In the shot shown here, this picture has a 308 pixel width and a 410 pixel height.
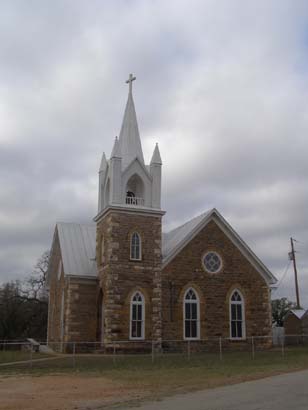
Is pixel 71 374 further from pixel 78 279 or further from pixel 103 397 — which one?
pixel 78 279

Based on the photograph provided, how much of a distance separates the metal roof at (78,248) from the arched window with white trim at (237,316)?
8.78 meters

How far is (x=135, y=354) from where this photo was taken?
30547mm

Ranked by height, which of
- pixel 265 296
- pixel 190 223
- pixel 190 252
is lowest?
pixel 265 296

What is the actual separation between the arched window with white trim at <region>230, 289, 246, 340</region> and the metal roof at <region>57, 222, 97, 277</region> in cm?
878

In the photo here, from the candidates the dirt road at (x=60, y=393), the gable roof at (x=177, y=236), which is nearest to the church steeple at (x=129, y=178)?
the gable roof at (x=177, y=236)

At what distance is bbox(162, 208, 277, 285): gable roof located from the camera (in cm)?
3345

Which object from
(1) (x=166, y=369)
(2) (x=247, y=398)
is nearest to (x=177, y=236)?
(1) (x=166, y=369)

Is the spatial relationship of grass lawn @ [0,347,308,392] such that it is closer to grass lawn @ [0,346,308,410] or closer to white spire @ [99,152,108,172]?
grass lawn @ [0,346,308,410]

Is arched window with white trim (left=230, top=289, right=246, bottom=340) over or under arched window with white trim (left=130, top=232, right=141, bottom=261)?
under

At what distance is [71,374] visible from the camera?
20359 mm

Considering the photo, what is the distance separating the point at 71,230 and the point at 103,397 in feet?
80.7

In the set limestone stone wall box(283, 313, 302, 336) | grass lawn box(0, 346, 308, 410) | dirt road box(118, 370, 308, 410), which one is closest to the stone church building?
grass lawn box(0, 346, 308, 410)

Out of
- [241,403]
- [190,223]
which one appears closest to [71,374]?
[241,403]

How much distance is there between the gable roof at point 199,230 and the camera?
33.5 m
